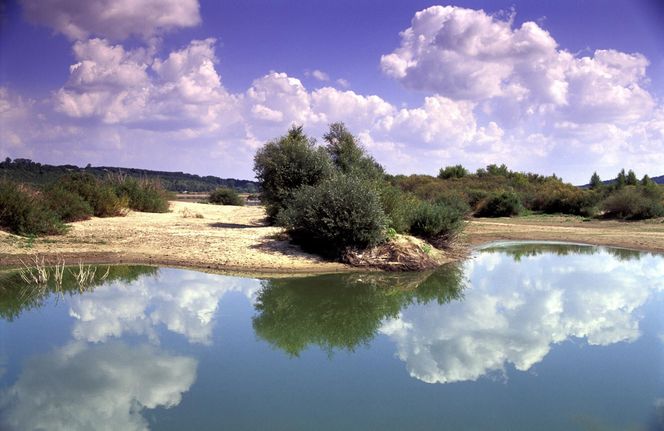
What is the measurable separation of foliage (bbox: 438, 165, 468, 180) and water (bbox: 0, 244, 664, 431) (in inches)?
2242

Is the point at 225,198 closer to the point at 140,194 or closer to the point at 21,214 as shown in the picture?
the point at 140,194

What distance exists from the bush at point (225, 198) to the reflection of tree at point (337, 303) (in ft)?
125

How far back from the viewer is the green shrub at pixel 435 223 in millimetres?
20031

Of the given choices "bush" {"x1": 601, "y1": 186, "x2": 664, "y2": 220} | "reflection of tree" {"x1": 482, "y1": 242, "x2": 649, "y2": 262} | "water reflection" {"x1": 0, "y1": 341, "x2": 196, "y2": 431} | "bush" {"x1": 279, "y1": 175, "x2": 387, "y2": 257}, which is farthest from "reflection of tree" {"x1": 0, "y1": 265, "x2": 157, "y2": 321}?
"bush" {"x1": 601, "y1": 186, "x2": 664, "y2": 220}

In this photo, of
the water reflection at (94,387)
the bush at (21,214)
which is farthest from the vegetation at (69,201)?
the water reflection at (94,387)

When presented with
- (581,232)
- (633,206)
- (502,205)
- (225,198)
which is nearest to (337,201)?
(581,232)

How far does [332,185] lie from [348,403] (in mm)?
11765

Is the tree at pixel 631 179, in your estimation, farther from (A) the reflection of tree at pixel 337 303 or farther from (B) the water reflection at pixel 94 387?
(B) the water reflection at pixel 94 387

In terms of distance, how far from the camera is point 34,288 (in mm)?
12539

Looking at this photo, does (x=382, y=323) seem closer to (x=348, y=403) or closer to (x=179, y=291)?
(x=348, y=403)

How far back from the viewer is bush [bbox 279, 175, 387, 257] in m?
16.7

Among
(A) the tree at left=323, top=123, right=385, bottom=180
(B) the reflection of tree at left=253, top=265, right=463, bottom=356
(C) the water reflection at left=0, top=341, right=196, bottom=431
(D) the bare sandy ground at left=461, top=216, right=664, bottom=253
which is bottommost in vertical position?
(C) the water reflection at left=0, top=341, right=196, bottom=431

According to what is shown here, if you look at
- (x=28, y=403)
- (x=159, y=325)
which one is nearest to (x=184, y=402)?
(x=28, y=403)

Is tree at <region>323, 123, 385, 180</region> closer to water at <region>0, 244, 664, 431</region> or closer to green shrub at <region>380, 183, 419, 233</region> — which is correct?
green shrub at <region>380, 183, 419, 233</region>
